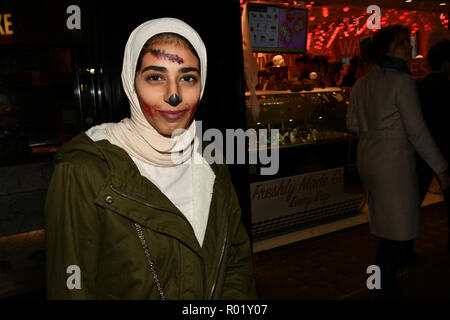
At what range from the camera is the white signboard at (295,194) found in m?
4.26

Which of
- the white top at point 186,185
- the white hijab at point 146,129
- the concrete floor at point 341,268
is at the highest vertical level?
the white hijab at point 146,129

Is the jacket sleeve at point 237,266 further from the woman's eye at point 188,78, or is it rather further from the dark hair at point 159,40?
the dark hair at point 159,40

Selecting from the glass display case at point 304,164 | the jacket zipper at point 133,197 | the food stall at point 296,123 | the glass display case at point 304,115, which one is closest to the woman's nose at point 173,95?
the jacket zipper at point 133,197

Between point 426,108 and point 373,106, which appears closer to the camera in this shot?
point 373,106

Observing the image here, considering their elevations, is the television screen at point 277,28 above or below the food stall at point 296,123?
above

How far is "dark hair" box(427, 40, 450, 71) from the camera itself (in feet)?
11.9

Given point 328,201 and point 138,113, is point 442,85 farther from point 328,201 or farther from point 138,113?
point 138,113

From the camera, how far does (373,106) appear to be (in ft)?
9.44

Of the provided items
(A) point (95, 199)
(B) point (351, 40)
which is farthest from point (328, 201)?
(A) point (95, 199)

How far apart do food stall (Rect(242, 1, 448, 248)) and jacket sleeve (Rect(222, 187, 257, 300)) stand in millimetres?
2372

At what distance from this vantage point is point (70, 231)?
114 centimetres
